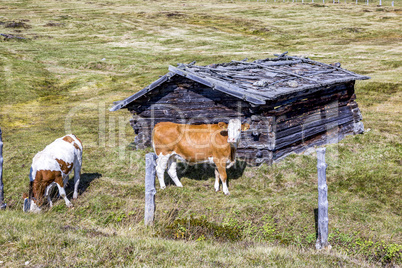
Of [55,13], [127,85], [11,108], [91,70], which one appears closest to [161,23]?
[55,13]

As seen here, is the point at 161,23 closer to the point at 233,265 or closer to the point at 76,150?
the point at 76,150

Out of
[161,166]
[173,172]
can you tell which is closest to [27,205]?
[161,166]

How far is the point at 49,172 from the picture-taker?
9688 millimetres

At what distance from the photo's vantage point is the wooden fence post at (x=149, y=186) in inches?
326

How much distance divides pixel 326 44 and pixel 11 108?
1581 inches

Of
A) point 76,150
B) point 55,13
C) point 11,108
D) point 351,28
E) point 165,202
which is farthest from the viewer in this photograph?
point 55,13

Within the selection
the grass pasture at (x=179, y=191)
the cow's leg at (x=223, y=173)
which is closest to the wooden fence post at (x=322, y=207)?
the grass pasture at (x=179, y=191)

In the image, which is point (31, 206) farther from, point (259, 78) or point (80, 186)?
point (259, 78)

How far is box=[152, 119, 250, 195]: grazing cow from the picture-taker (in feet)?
35.9

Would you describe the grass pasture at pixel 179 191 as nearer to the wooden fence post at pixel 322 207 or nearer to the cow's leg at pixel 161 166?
the wooden fence post at pixel 322 207

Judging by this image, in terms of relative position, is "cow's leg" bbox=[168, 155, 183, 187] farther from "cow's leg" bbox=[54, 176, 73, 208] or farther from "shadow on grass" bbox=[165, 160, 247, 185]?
"cow's leg" bbox=[54, 176, 73, 208]

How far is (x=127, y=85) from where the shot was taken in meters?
34.4

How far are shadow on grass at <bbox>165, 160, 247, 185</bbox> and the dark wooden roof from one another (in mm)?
2616

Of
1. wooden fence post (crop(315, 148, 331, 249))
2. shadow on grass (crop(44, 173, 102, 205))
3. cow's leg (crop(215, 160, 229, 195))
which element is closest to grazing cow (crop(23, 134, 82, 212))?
shadow on grass (crop(44, 173, 102, 205))
